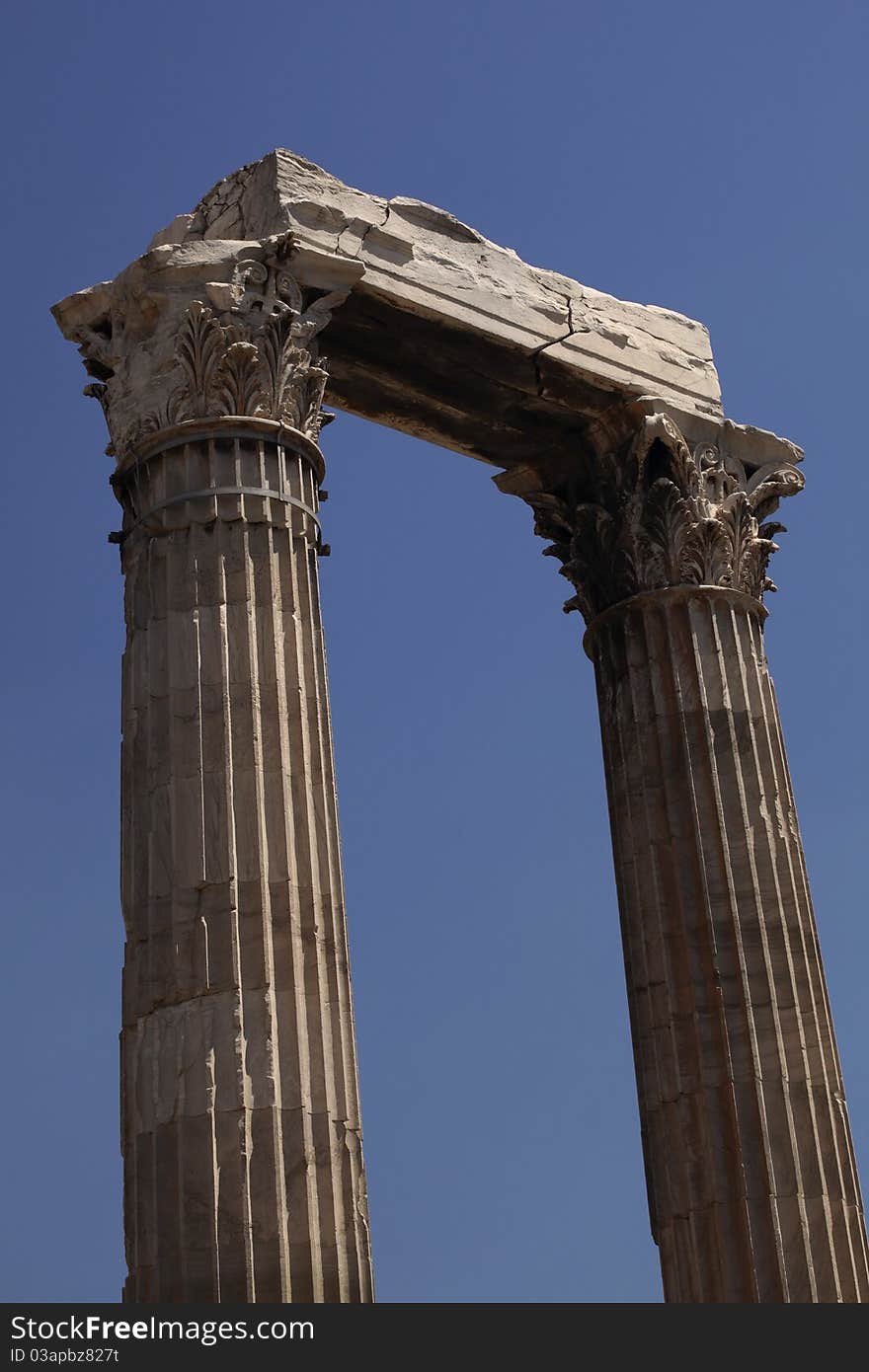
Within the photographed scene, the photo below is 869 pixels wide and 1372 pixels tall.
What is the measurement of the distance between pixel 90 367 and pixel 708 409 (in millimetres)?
7226

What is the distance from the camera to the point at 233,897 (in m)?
18.5

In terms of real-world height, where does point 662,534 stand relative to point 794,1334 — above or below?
above

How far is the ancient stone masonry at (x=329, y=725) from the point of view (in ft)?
58.6

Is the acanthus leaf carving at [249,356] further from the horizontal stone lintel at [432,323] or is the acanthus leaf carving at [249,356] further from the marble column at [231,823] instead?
the horizontal stone lintel at [432,323]

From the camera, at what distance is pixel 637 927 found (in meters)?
23.6

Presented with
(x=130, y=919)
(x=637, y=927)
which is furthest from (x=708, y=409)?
(x=130, y=919)

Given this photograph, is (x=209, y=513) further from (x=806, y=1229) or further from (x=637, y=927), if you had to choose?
(x=806, y=1229)

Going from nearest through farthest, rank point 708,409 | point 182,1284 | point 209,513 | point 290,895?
point 182,1284 < point 290,895 < point 209,513 < point 708,409

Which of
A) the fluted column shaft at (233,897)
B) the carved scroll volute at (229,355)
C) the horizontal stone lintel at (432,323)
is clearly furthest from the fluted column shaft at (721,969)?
the carved scroll volute at (229,355)

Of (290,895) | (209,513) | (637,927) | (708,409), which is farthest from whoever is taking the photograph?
(708,409)

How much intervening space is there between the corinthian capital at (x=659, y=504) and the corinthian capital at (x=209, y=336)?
461 centimetres

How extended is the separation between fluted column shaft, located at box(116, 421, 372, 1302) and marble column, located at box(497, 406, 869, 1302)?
4.97 m

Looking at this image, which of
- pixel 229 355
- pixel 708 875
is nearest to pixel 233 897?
pixel 229 355

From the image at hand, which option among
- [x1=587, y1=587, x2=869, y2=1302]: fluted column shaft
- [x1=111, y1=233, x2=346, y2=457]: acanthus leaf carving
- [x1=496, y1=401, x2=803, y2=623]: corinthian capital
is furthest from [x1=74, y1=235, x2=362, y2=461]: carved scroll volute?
[x1=587, y1=587, x2=869, y2=1302]: fluted column shaft
